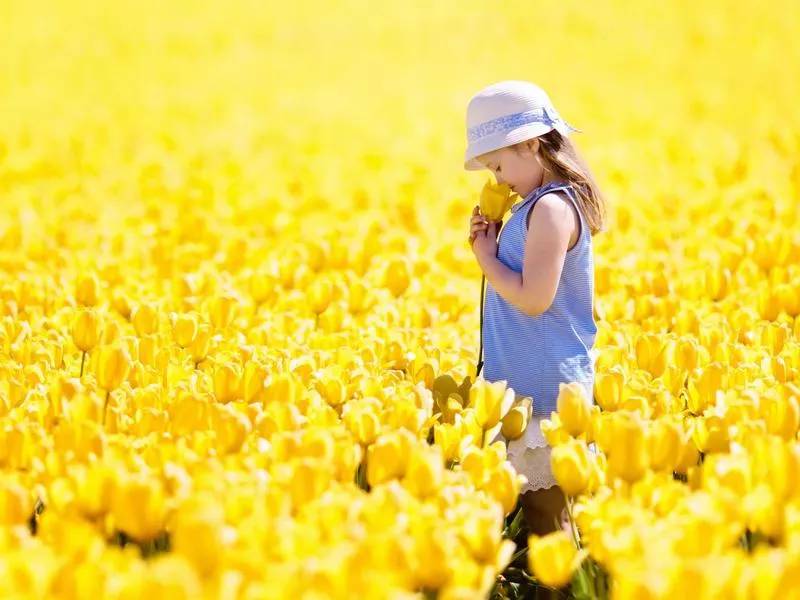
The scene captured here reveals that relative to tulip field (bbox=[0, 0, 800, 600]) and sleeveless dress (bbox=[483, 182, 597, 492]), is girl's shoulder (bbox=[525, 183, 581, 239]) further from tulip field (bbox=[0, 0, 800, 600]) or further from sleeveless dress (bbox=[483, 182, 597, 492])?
tulip field (bbox=[0, 0, 800, 600])

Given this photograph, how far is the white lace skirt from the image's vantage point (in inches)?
126

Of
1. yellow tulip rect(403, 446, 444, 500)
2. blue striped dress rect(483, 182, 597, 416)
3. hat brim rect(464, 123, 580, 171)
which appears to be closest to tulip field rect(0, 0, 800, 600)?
yellow tulip rect(403, 446, 444, 500)

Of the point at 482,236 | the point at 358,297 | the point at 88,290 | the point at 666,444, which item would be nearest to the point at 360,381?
the point at 482,236

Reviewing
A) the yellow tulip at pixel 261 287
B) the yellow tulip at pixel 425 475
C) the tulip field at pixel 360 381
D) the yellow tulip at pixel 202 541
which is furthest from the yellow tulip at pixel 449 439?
the yellow tulip at pixel 261 287

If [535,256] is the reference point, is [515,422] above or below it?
below

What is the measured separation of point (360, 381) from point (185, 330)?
0.75 metres

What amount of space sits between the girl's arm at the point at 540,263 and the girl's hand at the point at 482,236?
69 mm

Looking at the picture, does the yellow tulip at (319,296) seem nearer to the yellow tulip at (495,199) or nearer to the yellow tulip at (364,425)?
the yellow tulip at (495,199)

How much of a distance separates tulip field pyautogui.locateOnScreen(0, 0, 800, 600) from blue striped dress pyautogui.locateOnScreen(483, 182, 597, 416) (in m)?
0.13

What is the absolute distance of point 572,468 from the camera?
8.47ft

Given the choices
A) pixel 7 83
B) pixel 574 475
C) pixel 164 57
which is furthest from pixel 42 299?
pixel 164 57

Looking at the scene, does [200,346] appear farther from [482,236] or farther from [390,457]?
[390,457]

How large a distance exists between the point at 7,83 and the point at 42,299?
1161cm

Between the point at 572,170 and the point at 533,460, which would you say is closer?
the point at 533,460
